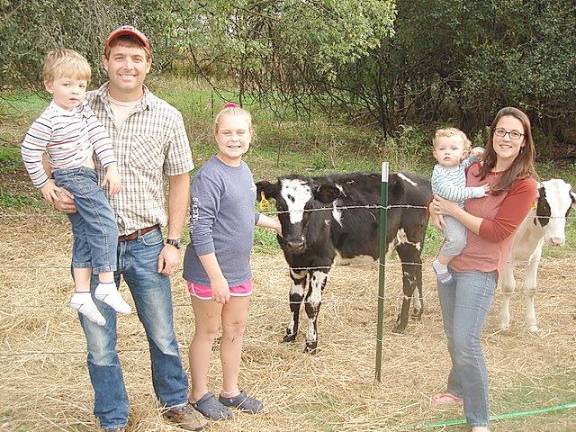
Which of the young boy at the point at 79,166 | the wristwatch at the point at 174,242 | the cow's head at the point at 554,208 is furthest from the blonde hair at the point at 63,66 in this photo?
the cow's head at the point at 554,208

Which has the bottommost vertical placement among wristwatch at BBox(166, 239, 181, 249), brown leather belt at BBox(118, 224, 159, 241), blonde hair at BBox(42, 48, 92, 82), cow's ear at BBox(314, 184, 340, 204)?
wristwatch at BBox(166, 239, 181, 249)

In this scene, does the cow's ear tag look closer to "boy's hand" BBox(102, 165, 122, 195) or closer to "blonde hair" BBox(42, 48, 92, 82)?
"boy's hand" BBox(102, 165, 122, 195)

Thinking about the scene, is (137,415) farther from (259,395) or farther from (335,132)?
(335,132)

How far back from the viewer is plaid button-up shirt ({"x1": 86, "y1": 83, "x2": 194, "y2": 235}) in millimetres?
3404

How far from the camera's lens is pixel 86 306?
338 centimetres

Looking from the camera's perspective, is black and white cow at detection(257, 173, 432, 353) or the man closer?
the man

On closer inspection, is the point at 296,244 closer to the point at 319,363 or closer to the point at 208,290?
the point at 319,363

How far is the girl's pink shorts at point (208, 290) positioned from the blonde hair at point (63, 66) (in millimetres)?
1219

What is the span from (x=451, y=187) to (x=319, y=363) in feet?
6.08

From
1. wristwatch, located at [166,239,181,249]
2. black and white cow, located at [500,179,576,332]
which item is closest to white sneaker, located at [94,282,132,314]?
wristwatch, located at [166,239,181,249]

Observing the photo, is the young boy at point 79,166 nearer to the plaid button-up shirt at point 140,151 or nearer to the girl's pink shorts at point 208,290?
the plaid button-up shirt at point 140,151

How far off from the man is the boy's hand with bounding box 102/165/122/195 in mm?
102

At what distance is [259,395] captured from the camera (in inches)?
180

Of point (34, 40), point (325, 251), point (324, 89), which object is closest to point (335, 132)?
point (324, 89)
